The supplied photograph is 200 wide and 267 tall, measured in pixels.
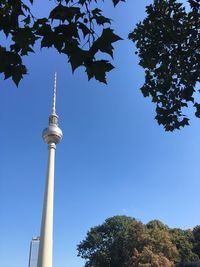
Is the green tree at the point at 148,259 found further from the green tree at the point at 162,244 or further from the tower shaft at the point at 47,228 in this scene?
the tower shaft at the point at 47,228

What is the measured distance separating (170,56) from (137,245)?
62.5 m

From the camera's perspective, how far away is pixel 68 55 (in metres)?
5.33

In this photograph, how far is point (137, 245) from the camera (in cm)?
7156

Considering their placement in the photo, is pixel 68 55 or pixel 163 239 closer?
pixel 68 55

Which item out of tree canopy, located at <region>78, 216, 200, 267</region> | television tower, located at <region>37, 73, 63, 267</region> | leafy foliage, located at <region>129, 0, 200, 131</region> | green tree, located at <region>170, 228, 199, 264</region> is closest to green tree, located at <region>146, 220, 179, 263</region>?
tree canopy, located at <region>78, 216, 200, 267</region>

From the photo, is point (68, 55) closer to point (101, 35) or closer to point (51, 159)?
point (101, 35)

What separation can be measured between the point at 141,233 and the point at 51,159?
2340 centimetres

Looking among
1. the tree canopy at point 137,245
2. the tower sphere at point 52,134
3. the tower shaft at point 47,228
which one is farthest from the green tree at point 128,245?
the tower sphere at point 52,134

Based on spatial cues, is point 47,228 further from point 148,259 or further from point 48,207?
point 148,259


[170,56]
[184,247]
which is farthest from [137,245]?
[170,56]

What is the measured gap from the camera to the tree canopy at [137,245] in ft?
220

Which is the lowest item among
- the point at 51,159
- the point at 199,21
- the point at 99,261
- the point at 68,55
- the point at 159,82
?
the point at 68,55

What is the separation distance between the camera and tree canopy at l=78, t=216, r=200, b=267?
6706cm

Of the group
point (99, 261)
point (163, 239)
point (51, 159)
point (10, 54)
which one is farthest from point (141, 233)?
point (10, 54)
